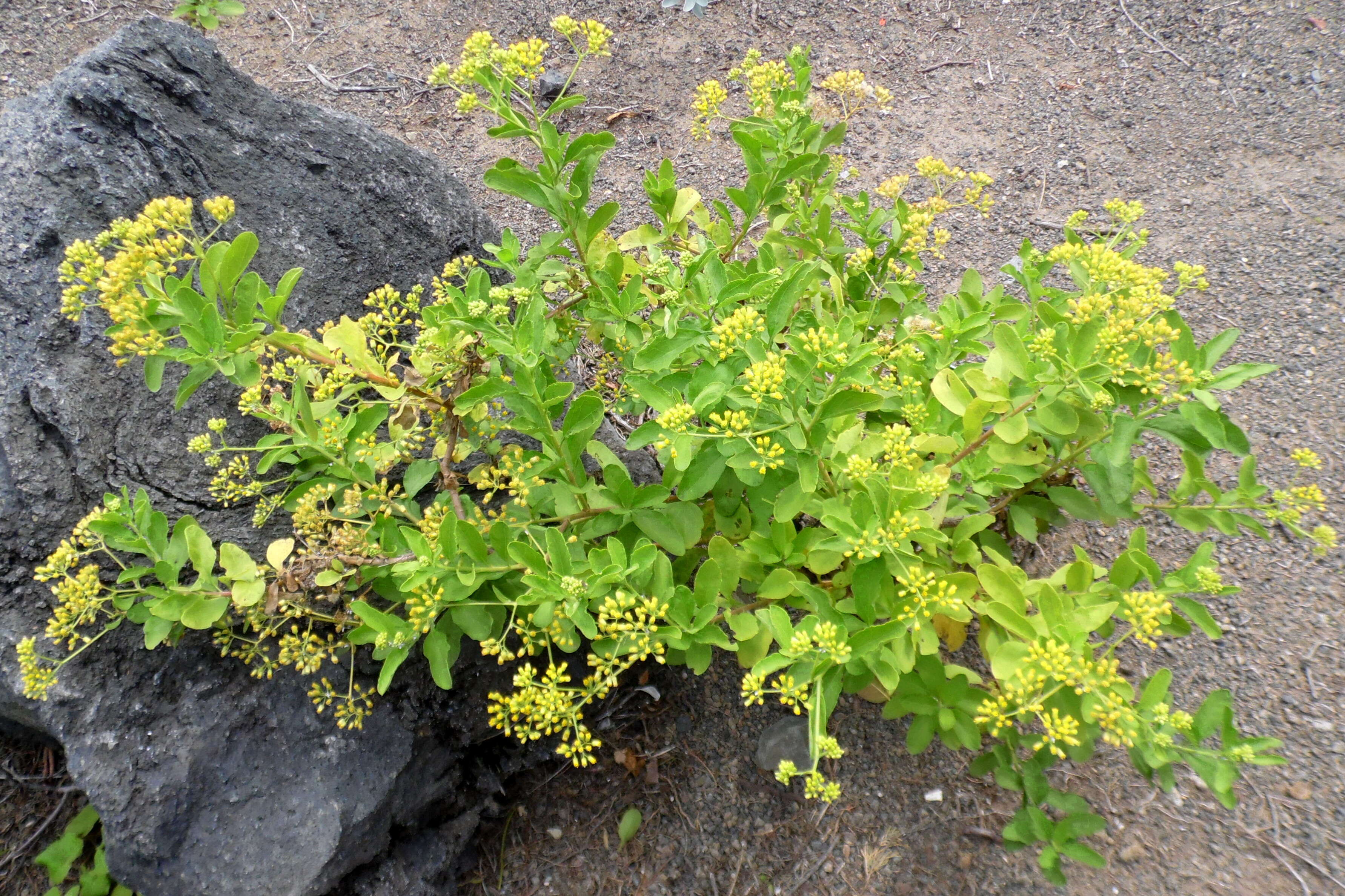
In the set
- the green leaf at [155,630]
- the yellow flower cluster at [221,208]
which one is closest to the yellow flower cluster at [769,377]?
the yellow flower cluster at [221,208]

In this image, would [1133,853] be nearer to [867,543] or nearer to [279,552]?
[867,543]

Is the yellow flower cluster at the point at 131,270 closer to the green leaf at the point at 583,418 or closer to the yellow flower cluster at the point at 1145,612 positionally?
the green leaf at the point at 583,418

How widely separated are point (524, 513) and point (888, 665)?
110 cm

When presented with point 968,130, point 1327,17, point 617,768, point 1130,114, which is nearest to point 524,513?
point 617,768

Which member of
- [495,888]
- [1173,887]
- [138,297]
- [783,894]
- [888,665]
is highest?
[138,297]

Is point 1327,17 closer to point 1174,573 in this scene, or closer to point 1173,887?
point 1174,573

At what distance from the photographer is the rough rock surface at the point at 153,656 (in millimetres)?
2182

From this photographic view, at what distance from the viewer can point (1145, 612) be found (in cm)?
165

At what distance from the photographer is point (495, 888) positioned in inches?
101

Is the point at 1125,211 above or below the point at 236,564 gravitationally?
above

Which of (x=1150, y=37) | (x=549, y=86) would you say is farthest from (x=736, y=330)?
(x=1150, y=37)

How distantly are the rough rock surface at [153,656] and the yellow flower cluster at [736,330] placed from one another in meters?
1.36

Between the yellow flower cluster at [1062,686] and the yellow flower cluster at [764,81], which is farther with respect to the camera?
the yellow flower cluster at [764,81]

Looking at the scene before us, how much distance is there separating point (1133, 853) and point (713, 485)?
5.27 ft
